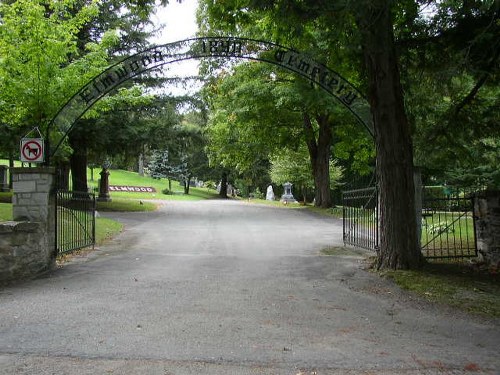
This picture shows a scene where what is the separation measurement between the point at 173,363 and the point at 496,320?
163 inches

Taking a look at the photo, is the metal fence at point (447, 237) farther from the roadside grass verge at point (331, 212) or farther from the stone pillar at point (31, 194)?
the stone pillar at point (31, 194)

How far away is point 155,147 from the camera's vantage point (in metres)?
24.6

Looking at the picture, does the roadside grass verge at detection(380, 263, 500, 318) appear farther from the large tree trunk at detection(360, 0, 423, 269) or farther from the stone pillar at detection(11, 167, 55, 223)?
the stone pillar at detection(11, 167, 55, 223)

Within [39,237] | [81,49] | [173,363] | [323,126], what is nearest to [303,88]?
[323,126]

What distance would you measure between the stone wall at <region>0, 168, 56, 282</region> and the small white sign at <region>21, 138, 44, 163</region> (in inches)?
12.0

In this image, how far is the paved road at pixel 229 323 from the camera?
173 inches

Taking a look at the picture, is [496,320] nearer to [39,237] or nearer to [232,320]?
[232,320]

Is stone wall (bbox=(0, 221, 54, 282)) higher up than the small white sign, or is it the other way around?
the small white sign

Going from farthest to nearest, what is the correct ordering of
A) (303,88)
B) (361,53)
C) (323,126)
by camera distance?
(323,126) → (303,88) → (361,53)

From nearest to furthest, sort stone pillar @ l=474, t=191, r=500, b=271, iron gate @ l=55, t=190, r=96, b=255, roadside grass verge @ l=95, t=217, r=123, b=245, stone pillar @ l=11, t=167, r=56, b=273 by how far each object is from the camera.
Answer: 1. stone pillar @ l=11, t=167, r=56, b=273
2. stone pillar @ l=474, t=191, r=500, b=271
3. iron gate @ l=55, t=190, r=96, b=255
4. roadside grass verge @ l=95, t=217, r=123, b=245

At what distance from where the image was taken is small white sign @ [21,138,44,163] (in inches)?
372

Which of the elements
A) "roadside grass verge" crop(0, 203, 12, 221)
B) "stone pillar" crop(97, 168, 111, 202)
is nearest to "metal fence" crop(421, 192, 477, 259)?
"roadside grass verge" crop(0, 203, 12, 221)

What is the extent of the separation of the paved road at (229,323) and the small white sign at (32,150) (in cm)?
224

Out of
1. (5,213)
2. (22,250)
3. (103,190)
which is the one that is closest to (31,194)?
(22,250)
